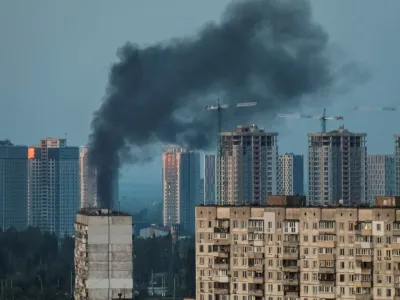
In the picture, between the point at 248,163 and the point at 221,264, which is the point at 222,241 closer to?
the point at 221,264

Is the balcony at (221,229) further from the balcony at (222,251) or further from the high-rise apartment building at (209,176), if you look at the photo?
the high-rise apartment building at (209,176)

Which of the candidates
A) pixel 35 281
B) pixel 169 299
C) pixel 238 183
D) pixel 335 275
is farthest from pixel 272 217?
pixel 238 183

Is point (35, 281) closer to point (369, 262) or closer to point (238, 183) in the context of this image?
point (238, 183)

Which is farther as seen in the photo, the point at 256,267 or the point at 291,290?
the point at 256,267

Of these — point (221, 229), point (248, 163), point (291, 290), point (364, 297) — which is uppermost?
point (248, 163)

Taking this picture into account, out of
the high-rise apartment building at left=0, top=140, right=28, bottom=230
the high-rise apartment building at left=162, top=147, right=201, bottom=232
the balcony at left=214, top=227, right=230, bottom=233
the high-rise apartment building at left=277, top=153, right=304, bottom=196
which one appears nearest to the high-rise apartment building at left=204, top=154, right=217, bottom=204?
the high-rise apartment building at left=162, top=147, right=201, bottom=232

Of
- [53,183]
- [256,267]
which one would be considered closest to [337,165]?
[53,183]

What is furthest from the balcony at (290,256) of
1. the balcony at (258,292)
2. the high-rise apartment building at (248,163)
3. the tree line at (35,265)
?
the high-rise apartment building at (248,163)
